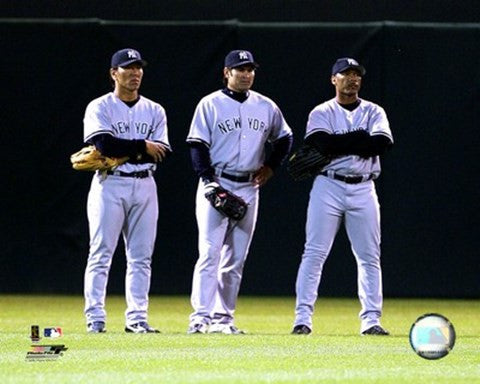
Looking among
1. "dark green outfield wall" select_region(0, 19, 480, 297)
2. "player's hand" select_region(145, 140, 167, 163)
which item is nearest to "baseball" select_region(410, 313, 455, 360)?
"player's hand" select_region(145, 140, 167, 163)

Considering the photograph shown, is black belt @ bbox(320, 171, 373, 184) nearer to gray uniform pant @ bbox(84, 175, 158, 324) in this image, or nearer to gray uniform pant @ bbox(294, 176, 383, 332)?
gray uniform pant @ bbox(294, 176, 383, 332)

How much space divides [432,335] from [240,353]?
131 centimetres

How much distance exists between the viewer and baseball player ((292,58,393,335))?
32.8 ft

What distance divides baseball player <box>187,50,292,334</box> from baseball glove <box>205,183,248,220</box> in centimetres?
4

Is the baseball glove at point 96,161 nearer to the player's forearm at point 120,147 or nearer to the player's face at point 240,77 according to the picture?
the player's forearm at point 120,147

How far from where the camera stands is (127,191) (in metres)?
10.1

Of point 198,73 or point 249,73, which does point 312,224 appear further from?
point 198,73

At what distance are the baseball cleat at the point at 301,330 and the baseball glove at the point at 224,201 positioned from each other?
2.70 ft

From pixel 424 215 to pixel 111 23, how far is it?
329 centimetres

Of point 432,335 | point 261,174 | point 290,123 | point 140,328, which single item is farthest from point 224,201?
point 290,123

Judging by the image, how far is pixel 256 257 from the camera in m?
13.7

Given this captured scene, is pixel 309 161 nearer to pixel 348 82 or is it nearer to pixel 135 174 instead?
pixel 348 82

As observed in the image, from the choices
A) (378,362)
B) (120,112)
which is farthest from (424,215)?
(378,362)

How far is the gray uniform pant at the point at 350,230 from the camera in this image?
10016 millimetres
